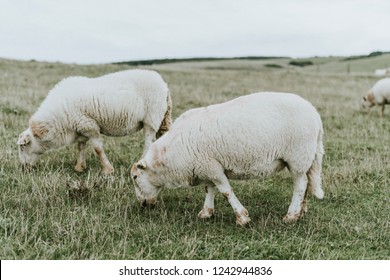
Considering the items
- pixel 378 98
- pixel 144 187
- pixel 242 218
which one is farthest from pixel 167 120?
pixel 378 98

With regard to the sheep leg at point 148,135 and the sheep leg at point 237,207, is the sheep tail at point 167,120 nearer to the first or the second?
the sheep leg at point 148,135

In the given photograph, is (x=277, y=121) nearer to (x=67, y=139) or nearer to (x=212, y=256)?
(x=212, y=256)

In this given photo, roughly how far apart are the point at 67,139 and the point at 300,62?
223ft

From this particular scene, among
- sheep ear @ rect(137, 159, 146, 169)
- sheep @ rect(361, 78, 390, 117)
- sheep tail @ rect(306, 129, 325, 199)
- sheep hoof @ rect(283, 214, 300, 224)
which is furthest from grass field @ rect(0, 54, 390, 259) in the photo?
→ sheep @ rect(361, 78, 390, 117)

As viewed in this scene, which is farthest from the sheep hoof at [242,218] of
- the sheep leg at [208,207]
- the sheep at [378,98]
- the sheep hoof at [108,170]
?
the sheep at [378,98]

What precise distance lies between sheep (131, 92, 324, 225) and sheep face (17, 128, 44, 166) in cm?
292

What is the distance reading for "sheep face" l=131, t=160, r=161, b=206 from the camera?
20.5 ft

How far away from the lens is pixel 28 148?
26.7 feet

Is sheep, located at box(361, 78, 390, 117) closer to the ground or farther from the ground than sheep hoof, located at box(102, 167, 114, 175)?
farther from the ground

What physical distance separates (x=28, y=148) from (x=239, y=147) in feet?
14.4

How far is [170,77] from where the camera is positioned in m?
27.1

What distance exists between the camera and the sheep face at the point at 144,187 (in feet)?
20.5

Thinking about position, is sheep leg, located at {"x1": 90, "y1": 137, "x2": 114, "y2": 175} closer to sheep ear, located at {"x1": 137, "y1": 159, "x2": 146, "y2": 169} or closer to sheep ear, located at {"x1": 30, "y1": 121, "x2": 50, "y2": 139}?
sheep ear, located at {"x1": 30, "y1": 121, "x2": 50, "y2": 139}

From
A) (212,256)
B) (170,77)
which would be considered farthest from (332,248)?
(170,77)
